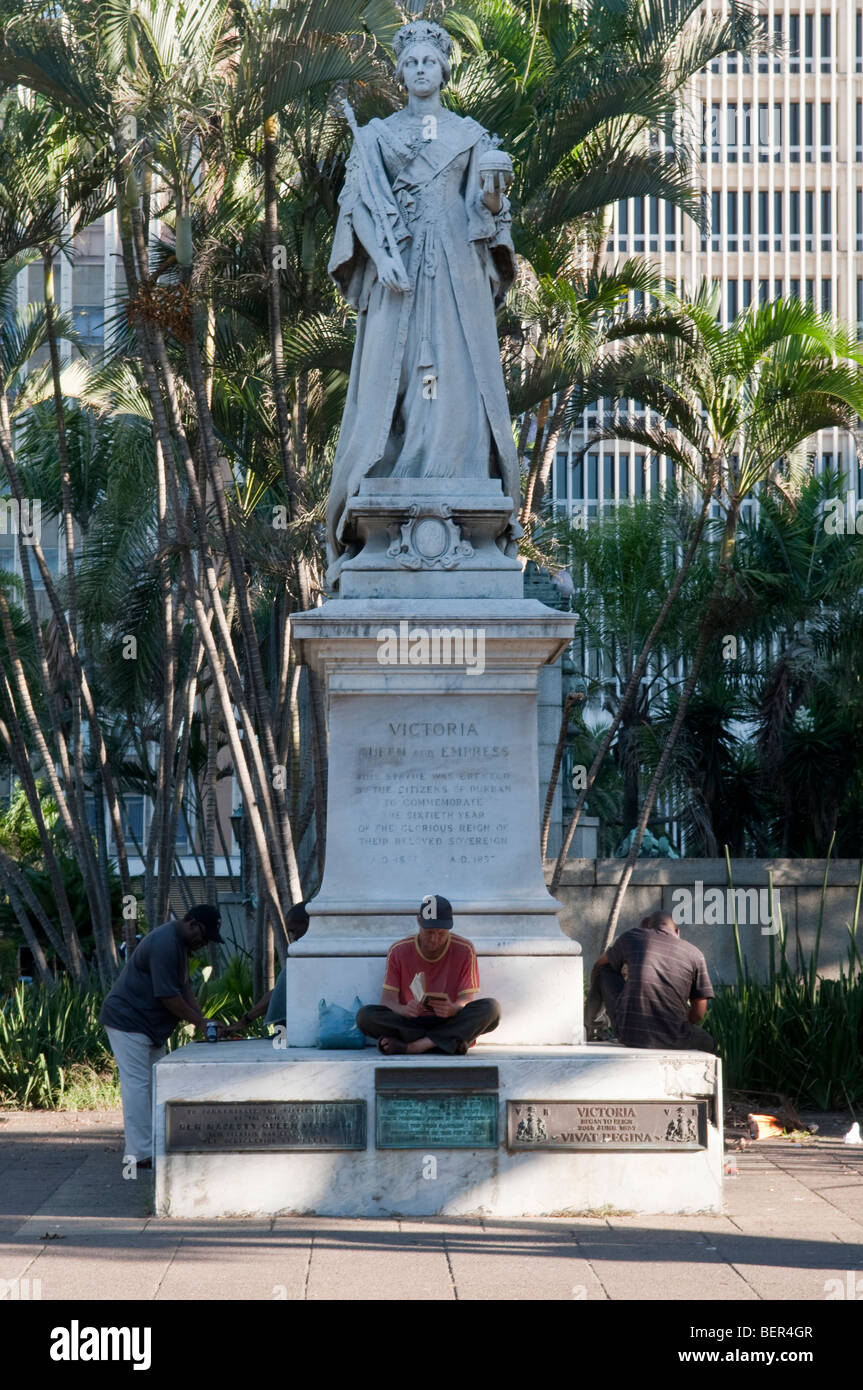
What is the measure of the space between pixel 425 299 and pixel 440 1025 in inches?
155

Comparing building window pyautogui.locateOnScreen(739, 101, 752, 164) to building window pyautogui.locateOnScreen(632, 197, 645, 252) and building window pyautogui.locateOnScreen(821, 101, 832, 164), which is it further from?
building window pyautogui.locateOnScreen(632, 197, 645, 252)

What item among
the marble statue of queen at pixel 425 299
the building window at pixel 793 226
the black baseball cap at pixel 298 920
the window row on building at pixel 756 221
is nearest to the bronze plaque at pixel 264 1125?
the black baseball cap at pixel 298 920

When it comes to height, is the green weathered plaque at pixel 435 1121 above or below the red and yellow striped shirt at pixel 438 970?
below

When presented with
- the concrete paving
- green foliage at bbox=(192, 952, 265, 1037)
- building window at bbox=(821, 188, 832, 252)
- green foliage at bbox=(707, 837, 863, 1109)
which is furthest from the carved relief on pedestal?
building window at bbox=(821, 188, 832, 252)

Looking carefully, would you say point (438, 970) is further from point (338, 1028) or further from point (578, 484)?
point (578, 484)

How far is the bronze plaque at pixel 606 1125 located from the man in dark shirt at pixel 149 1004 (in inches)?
92.1

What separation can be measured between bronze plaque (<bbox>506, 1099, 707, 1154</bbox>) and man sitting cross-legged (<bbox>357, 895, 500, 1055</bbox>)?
0.46 meters

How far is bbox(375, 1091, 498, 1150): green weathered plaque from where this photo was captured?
745 centimetres

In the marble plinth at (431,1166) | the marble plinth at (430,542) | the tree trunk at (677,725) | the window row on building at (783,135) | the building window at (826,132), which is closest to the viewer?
the marble plinth at (431,1166)

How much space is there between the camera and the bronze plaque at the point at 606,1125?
7.48 m

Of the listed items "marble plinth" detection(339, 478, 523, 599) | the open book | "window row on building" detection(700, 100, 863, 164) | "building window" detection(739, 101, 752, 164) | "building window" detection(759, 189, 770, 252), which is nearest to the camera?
the open book

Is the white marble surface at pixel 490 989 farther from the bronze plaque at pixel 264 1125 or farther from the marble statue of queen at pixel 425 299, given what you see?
the marble statue of queen at pixel 425 299

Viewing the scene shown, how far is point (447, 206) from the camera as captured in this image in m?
9.28

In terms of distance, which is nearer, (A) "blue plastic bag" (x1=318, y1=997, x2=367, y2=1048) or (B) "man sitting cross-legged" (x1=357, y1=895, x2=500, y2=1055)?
(B) "man sitting cross-legged" (x1=357, y1=895, x2=500, y2=1055)
